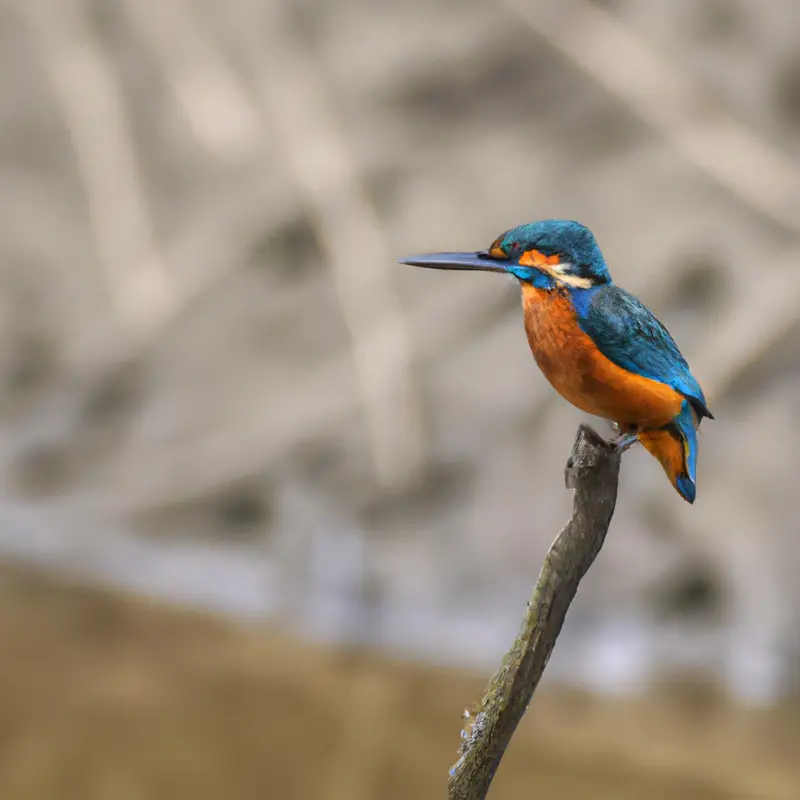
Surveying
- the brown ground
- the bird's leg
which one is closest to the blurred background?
the brown ground

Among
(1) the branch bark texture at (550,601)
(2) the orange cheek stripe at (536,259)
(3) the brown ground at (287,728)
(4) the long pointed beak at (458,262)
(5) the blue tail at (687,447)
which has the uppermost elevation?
(3) the brown ground at (287,728)

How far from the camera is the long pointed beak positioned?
28 centimetres

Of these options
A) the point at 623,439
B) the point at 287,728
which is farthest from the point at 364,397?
the point at 623,439

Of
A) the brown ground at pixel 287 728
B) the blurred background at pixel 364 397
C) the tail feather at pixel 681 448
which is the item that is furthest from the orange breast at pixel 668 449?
the brown ground at pixel 287 728

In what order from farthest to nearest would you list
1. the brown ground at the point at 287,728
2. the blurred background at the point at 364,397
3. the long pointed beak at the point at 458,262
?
the blurred background at the point at 364,397 < the brown ground at the point at 287,728 < the long pointed beak at the point at 458,262

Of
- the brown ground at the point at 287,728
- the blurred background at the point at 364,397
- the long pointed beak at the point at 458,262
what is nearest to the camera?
the long pointed beak at the point at 458,262

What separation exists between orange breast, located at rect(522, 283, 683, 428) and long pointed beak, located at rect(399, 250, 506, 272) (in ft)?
0.05

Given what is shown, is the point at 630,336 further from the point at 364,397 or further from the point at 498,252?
the point at 364,397

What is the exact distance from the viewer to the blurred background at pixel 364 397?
172 centimetres

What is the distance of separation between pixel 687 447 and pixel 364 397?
1.80 m

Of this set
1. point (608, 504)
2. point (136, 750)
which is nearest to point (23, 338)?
point (136, 750)

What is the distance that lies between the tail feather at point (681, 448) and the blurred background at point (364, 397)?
118 cm

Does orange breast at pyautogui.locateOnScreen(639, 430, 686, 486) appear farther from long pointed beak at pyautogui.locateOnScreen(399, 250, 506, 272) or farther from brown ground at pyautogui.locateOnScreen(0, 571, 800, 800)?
brown ground at pyautogui.locateOnScreen(0, 571, 800, 800)

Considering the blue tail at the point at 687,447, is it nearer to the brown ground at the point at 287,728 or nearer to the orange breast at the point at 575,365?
the orange breast at the point at 575,365
